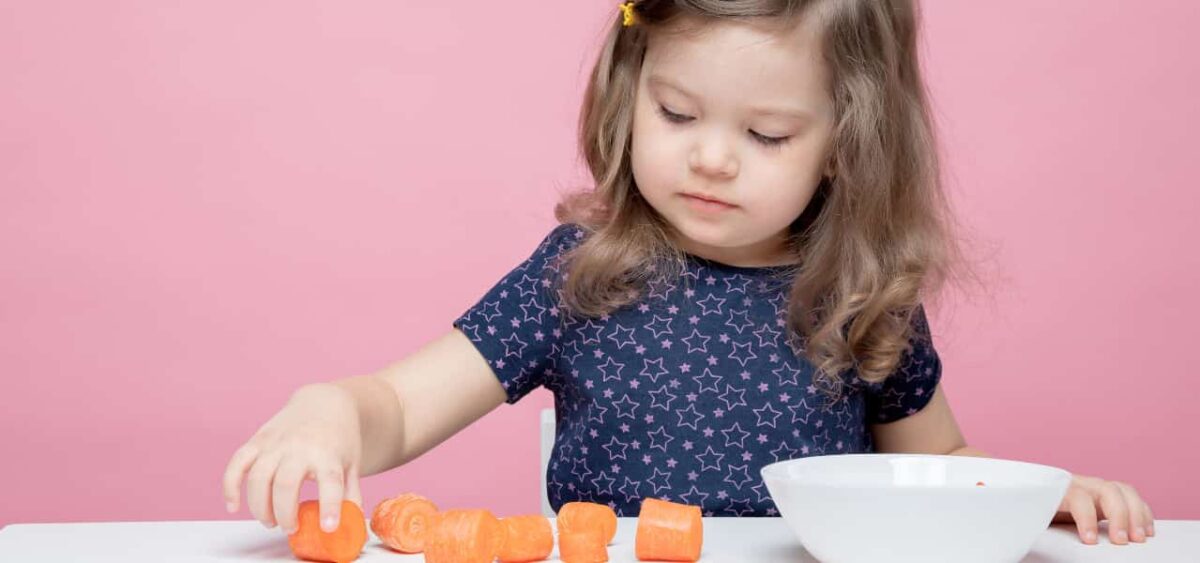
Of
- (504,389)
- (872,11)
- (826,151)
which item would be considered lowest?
(504,389)

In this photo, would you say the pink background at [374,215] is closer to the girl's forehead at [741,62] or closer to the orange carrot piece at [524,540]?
the girl's forehead at [741,62]

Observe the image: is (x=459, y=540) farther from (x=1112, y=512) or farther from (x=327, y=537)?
(x=1112, y=512)

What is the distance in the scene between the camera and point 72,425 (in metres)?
2.11

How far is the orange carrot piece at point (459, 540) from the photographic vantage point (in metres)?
0.82

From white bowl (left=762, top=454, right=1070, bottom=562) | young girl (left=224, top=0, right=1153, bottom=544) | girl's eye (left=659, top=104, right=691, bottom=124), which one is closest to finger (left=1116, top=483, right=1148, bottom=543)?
white bowl (left=762, top=454, right=1070, bottom=562)

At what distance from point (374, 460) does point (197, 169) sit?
1121 millimetres

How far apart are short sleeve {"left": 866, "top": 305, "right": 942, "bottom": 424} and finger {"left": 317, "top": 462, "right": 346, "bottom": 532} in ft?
2.04

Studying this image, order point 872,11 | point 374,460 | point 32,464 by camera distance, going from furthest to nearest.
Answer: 1. point 32,464
2. point 872,11
3. point 374,460

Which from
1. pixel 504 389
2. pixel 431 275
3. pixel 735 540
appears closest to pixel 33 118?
pixel 431 275

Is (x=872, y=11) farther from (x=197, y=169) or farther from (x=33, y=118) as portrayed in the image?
(x=33, y=118)

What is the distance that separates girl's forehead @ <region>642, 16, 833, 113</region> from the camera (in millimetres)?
1157

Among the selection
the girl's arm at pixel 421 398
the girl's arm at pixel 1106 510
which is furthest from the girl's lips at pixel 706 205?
the girl's arm at pixel 1106 510

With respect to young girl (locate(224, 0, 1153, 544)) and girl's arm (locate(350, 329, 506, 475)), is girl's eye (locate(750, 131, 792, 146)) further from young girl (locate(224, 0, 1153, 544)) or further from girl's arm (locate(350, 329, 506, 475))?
girl's arm (locate(350, 329, 506, 475))

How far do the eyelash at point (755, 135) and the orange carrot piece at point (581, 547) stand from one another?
45 cm
